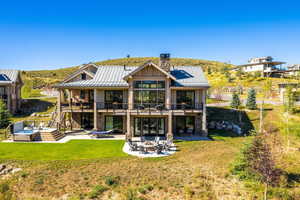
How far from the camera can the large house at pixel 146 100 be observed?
1980cm

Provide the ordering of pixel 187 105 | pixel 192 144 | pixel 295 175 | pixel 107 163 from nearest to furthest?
pixel 295 175 → pixel 107 163 → pixel 192 144 → pixel 187 105

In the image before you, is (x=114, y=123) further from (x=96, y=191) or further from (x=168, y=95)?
(x=96, y=191)

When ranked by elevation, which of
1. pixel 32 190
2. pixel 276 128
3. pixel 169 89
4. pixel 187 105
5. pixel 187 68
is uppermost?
pixel 187 68

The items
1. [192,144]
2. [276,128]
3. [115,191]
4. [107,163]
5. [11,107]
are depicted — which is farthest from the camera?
[11,107]

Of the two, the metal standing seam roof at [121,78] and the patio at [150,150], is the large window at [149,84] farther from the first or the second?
the patio at [150,150]

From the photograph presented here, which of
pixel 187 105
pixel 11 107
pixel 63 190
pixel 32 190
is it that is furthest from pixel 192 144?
pixel 11 107

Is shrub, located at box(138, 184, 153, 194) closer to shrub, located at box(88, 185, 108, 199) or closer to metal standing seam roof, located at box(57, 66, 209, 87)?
shrub, located at box(88, 185, 108, 199)

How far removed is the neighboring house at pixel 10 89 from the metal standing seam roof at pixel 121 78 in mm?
15553

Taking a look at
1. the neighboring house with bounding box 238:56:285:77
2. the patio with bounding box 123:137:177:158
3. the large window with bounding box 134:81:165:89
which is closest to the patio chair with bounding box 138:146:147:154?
the patio with bounding box 123:137:177:158

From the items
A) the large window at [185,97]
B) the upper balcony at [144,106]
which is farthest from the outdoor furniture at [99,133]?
the large window at [185,97]

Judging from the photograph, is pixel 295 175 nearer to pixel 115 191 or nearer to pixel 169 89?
pixel 115 191

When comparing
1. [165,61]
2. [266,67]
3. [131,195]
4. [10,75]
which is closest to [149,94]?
[165,61]

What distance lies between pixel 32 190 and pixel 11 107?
86.8ft

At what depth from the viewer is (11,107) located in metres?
30.3
